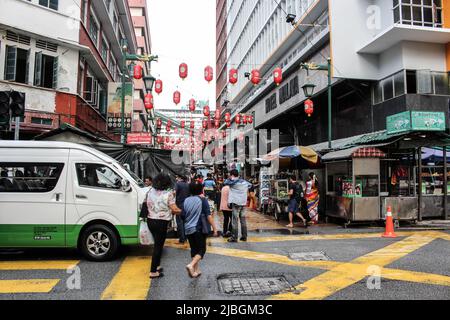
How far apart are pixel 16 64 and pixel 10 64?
32 centimetres

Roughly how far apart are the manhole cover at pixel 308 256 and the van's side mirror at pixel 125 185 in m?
3.83

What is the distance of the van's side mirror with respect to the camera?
720 cm

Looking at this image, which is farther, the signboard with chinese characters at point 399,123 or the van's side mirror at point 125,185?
the signboard with chinese characters at point 399,123

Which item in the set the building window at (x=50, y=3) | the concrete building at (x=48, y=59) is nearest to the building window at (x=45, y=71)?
the concrete building at (x=48, y=59)

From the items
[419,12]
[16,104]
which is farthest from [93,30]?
[419,12]

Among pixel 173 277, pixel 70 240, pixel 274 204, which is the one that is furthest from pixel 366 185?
pixel 70 240

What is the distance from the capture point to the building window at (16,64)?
1429 centimetres

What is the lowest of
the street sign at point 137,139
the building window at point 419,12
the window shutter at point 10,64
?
the street sign at point 137,139

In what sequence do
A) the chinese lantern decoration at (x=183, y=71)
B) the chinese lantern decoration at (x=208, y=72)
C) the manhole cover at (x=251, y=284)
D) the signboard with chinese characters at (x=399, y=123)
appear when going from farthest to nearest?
the chinese lantern decoration at (x=208, y=72)
the chinese lantern decoration at (x=183, y=71)
the signboard with chinese characters at (x=399, y=123)
the manhole cover at (x=251, y=284)

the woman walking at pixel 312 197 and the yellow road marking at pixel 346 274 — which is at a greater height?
the woman walking at pixel 312 197

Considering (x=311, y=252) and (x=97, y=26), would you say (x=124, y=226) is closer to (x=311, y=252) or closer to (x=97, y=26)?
(x=311, y=252)

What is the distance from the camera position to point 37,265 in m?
6.71

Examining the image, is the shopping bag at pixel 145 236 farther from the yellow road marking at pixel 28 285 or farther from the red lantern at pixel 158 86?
the red lantern at pixel 158 86

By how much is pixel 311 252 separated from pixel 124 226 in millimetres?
4290
